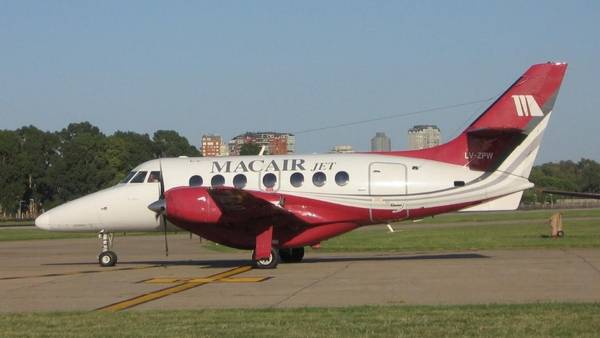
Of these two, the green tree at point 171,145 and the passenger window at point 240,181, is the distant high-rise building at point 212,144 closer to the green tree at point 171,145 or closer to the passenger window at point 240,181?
the passenger window at point 240,181

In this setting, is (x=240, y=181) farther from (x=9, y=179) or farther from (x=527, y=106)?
(x=9, y=179)

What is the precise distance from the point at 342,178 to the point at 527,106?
5.20 m

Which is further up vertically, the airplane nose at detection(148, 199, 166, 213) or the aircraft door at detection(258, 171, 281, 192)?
the aircraft door at detection(258, 171, 281, 192)

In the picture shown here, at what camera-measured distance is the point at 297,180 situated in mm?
24578

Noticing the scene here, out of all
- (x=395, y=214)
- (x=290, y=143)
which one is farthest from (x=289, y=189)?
(x=290, y=143)

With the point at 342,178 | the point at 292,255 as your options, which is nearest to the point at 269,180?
the point at 342,178

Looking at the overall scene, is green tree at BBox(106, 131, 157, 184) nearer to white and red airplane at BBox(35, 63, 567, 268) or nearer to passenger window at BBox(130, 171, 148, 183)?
passenger window at BBox(130, 171, 148, 183)

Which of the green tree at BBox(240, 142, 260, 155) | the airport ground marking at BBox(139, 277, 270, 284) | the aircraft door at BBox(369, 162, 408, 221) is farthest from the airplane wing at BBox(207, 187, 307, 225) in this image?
the green tree at BBox(240, 142, 260, 155)

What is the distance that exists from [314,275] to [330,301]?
16.8ft

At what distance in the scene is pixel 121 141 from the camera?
10612 centimetres

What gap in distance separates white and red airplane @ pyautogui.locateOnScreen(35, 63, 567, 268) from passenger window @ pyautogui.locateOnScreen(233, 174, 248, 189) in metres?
0.03

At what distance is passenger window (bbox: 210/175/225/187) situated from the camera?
2514cm

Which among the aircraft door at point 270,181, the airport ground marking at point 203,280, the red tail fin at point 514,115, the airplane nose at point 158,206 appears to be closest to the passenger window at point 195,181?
the airplane nose at point 158,206

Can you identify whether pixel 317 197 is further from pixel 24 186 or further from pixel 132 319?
pixel 24 186
